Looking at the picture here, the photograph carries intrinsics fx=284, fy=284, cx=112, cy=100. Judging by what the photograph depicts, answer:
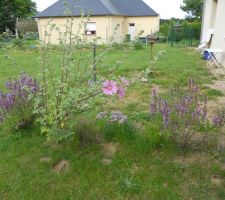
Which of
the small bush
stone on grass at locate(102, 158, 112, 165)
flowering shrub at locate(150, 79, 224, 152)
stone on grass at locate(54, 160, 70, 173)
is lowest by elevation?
stone on grass at locate(54, 160, 70, 173)

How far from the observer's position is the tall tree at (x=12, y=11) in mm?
36438

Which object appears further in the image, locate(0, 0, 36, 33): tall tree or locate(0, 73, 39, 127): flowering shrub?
locate(0, 0, 36, 33): tall tree

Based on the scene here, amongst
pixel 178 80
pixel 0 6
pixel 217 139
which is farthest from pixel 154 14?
pixel 217 139

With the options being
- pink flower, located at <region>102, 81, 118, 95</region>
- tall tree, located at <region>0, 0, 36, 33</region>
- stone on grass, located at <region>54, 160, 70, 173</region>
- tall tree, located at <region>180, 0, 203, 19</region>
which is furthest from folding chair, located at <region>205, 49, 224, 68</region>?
tall tree, located at <region>0, 0, 36, 33</region>

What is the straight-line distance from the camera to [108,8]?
83.5ft

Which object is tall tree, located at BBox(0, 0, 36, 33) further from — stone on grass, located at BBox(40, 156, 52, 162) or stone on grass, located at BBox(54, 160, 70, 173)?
stone on grass, located at BBox(54, 160, 70, 173)

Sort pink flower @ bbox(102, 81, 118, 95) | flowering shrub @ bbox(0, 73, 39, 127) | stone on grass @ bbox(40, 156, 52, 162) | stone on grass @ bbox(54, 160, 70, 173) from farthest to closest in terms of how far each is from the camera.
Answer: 1. flowering shrub @ bbox(0, 73, 39, 127)
2. stone on grass @ bbox(40, 156, 52, 162)
3. stone on grass @ bbox(54, 160, 70, 173)
4. pink flower @ bbox(102, 81, 118, 95)

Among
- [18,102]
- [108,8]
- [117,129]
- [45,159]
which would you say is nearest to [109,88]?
[117,129]

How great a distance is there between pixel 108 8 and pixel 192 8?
13.8 m

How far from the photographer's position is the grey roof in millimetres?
24823

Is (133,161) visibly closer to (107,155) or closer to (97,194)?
(107,155)

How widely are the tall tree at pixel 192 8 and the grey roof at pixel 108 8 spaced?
5.84m

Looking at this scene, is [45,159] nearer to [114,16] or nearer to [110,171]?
[110,171]

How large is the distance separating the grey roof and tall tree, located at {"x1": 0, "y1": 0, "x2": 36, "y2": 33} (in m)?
11.0
